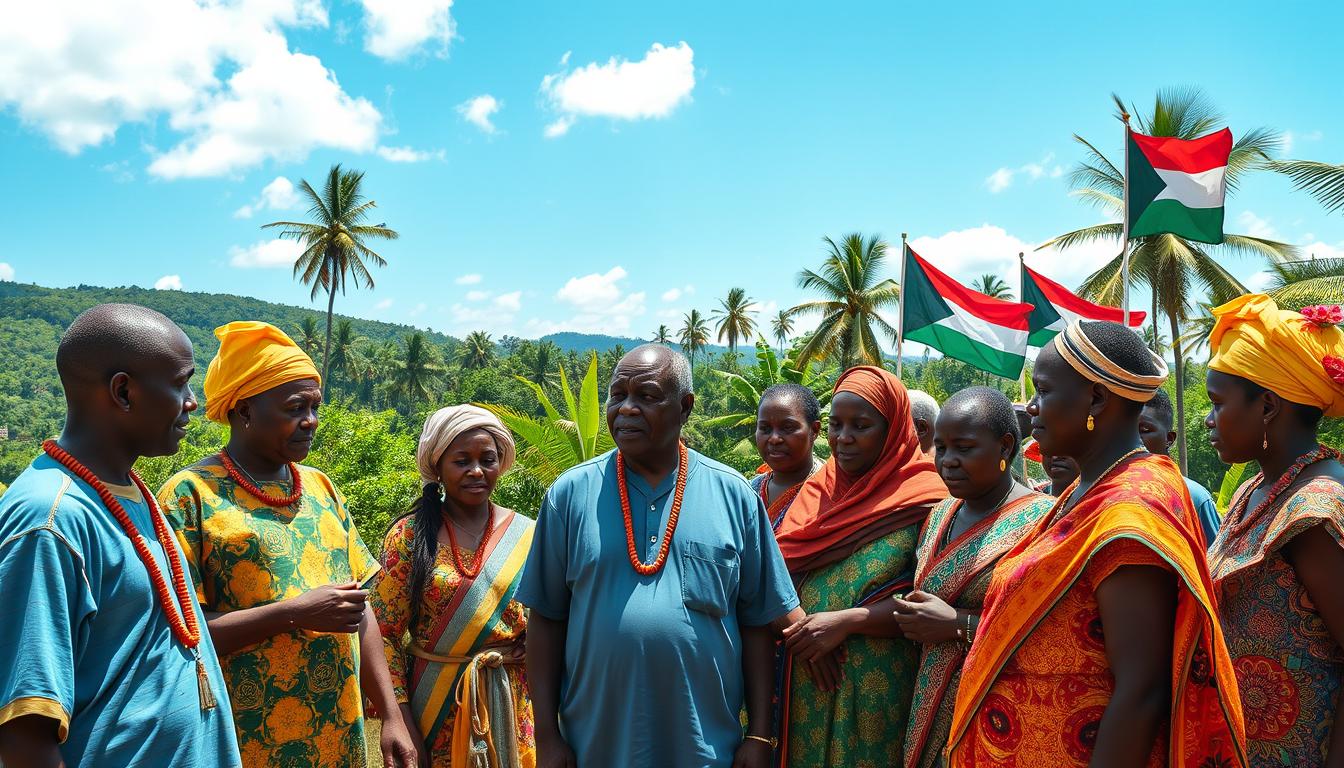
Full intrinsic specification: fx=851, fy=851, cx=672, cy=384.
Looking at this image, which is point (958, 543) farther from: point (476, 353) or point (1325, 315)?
point (476, 353)

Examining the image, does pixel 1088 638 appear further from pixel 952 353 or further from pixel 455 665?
pixel 952 353

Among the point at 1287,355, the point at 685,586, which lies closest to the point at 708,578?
the point at 685,586

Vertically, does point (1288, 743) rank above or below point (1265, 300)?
below

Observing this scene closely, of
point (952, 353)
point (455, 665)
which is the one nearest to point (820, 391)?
point (952, 353)

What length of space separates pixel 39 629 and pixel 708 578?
175 cm

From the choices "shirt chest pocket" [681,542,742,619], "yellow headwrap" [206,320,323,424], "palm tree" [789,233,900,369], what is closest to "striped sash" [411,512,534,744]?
"shirt chest pocket" [681,542,742,619]

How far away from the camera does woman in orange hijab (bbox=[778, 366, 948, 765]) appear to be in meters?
3.13

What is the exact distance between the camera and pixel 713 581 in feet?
9.08

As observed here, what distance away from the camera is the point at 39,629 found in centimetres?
184

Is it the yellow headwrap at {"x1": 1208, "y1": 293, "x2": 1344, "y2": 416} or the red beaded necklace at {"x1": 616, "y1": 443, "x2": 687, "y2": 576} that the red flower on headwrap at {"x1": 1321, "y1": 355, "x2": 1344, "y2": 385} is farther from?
the red beaded necklace at {"x1": 616, "y1": 443, "x2": 687, "y2": 576}

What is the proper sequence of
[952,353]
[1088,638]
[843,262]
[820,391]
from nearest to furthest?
[1088,638] < [952,353] < [820,391] < [843,262]

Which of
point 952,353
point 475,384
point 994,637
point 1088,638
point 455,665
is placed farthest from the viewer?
point 475,384

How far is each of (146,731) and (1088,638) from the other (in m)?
2.33

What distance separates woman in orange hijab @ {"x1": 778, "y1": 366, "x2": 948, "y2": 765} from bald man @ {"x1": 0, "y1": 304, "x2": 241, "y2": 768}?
187 cm
